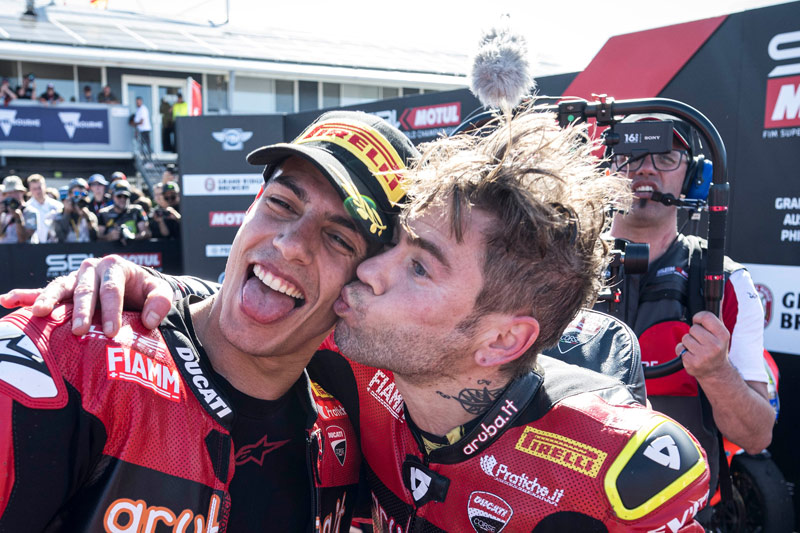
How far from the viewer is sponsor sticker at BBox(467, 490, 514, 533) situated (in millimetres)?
1527

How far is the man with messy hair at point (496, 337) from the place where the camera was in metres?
1.51

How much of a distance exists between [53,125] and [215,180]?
10794 mm

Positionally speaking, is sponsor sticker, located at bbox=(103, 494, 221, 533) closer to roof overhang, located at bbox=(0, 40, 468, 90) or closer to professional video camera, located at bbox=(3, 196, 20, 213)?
professional video camera, located at bbox=(3, 196, 20, 213)

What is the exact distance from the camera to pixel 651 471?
1.39 m

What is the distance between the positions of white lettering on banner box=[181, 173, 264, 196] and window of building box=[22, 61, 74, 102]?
486 inches

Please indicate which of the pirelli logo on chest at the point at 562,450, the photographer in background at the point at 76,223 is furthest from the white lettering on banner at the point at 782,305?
the photographer in background at the point at 76,223

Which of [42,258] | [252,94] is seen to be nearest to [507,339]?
[42,258]

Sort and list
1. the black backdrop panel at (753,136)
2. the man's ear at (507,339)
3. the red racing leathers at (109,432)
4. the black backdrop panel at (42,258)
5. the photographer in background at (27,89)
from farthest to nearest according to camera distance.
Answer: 1. the photographer in background at (27,89)
2. the black backdrop panel at (42,258)
3. the black backdrop panel at (753,136)
4. the man's ear at (507,339)
5. the red racing leathers at (109,432)

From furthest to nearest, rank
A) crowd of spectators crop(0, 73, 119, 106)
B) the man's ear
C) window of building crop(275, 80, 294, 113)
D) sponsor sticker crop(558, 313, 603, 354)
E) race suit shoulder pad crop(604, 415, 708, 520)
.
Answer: window of building crop(275, 80, 294, 113) → crowd of spectators crop(0, 73, 119, 106) → sponsor sticker crop(558, 313, 603, 354) → the man's ear → race suit shoulder pad crop(604, 415, 708, 520)

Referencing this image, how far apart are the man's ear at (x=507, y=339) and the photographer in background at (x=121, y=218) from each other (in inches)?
341

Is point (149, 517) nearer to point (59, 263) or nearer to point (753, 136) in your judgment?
point (753, 136)

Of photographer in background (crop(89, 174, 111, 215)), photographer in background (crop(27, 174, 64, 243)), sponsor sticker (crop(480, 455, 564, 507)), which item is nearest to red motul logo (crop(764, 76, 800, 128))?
sponsor sticker (crop(480, 455, 564, 507))

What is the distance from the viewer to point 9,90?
1664 centimetres

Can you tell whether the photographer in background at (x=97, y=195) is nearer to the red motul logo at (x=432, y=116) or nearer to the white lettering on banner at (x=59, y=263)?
the white lettering on banner at (x=59, y=263)
